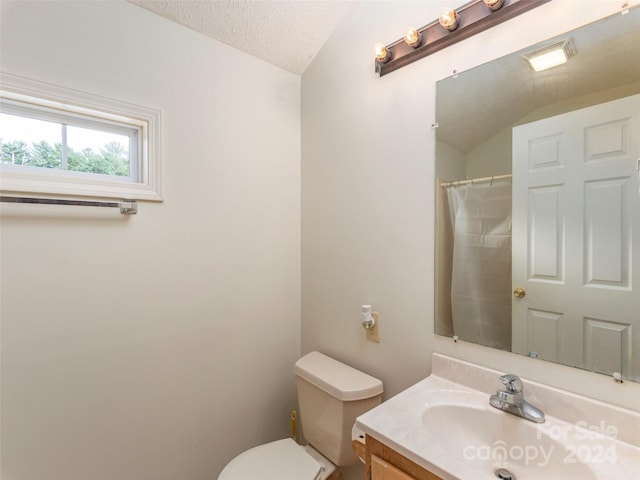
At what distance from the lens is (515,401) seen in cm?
92

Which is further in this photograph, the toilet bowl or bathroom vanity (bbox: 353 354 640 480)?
the toilet bowl

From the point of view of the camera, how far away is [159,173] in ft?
4.31

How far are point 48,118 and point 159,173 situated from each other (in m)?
0.40

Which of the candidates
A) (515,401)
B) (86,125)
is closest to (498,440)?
(515,401)

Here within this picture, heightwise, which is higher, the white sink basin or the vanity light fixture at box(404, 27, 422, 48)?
the vanity light fixture at box(404, 27, 422, 48)

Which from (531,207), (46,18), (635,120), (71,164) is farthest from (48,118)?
(635,120)

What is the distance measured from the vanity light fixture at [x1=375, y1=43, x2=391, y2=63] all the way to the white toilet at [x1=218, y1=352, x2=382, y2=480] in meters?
1.34

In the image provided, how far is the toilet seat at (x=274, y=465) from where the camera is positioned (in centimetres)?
121

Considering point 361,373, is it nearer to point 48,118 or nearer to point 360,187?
point 360,187

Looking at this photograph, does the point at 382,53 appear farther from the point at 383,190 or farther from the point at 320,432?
the point at 320,432

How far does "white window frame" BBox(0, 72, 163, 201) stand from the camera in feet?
3.43

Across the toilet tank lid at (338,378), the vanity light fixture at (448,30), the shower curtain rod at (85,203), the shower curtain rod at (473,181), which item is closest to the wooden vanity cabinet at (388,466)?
the toilet tank lid at (338,378)

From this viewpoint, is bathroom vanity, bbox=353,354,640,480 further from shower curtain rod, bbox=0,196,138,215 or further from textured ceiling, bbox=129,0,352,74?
textured ceiling, bbox=129,0,352,74

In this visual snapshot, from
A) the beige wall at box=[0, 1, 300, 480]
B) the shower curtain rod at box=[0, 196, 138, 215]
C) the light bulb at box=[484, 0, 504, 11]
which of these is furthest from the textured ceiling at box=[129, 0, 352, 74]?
the shower curtain rod at box=[0, 196, 138, 215]
